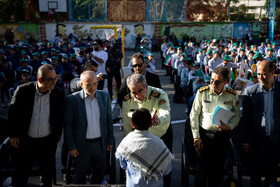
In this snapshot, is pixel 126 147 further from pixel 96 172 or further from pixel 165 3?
pixel 165 3

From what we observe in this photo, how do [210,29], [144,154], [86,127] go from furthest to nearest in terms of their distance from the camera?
1. [210,29]
2. [86,127]
3. [144,154]

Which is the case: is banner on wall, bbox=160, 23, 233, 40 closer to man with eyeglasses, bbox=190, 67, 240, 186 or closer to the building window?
the building window

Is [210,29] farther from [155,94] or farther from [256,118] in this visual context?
[155,94]

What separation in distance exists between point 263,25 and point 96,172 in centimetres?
3406

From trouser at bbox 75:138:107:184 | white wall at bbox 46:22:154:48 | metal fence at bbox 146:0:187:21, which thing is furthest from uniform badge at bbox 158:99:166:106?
metal fence at bbox 146:0:187:21

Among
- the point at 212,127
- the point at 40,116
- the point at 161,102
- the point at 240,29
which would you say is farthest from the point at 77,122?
the point at 240,29

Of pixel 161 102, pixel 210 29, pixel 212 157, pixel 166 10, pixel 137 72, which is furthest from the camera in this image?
pixel 166 10

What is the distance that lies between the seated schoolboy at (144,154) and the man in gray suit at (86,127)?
85 cm

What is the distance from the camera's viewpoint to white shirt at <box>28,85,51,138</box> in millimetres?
4012

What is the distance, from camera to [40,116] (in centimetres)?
402

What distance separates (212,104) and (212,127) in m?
0.30

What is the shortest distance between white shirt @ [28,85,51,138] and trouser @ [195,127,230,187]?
6.82 feet

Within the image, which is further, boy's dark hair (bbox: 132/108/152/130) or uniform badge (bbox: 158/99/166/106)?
uniform badge (bbox: 158/99/166/106)

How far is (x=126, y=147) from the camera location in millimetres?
3119
